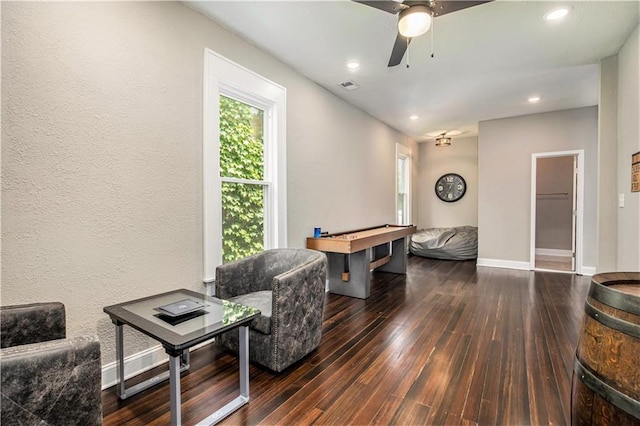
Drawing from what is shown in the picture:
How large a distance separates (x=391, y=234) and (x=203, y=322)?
3390 mm

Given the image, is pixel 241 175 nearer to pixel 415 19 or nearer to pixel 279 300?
pixel 279 300

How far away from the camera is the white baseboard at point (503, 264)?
5469 mm

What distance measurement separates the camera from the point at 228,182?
9.36ft

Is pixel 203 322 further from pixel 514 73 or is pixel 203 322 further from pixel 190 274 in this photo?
pixel 514 73

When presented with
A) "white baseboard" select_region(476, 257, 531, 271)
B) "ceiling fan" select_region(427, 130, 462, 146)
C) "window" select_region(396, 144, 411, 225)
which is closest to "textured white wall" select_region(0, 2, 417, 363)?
"window" select_region(396, 144, 411, 225)

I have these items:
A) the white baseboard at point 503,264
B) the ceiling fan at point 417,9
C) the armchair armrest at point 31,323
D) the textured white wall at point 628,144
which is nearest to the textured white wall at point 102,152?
the armchair armrest at point 31,323

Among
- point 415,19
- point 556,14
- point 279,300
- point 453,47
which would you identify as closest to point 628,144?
point 556,14

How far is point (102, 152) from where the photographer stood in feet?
6.38

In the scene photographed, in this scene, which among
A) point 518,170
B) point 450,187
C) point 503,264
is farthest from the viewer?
point 450,187

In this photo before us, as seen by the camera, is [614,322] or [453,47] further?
[453,47]

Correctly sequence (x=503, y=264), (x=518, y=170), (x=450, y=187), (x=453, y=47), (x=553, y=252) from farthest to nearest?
1. (x=450, y=187)
2. (x=553, y=252)
3. (x=503, y=264)
4. (x=518, y=170)
5. (x=453, y=47)

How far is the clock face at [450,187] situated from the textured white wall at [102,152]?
6.03 meters

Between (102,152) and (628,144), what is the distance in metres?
4.40

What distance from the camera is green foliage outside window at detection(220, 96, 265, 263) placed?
2.83 metres
